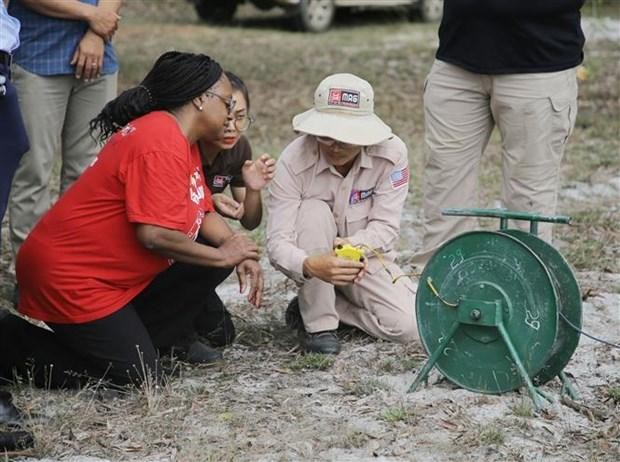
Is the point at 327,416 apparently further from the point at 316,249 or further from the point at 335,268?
the point at 316,249

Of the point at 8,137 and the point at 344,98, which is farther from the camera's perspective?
the point at 344,98

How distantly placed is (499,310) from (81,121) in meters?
2.46

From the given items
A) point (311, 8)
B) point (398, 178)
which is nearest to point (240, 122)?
point (398, 178)

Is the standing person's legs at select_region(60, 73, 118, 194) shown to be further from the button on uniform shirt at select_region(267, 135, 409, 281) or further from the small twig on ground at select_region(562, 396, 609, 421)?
the small twig on ground at select_region(562, 396, 609, 421)

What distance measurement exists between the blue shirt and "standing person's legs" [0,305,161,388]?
1.50 metres

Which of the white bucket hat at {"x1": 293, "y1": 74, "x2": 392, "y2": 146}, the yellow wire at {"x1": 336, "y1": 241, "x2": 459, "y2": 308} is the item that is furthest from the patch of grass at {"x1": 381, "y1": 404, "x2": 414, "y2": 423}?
the white bucket hat at {"x1": 293, "y1": 74, "x2": 392, "y2": 146}

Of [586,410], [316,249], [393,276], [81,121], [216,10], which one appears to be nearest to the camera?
[586,410]

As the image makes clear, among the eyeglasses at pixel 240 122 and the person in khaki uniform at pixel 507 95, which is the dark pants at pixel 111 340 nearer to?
the eyeglasses at pixel 240 122

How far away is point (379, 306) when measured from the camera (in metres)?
4.65

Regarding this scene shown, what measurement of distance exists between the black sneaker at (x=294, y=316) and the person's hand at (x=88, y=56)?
1.44 metres

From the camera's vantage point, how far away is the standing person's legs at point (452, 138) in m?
5.13

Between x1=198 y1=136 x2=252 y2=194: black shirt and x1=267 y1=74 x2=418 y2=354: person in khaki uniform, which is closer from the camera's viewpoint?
x1=267 y1=74 x2=418 y2=354: person in khaki uniform

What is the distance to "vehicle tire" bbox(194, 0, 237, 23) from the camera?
1680 cm

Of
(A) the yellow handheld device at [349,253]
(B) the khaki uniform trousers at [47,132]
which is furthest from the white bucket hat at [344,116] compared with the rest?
(B) the khaki uniform trousers at [47,132]
